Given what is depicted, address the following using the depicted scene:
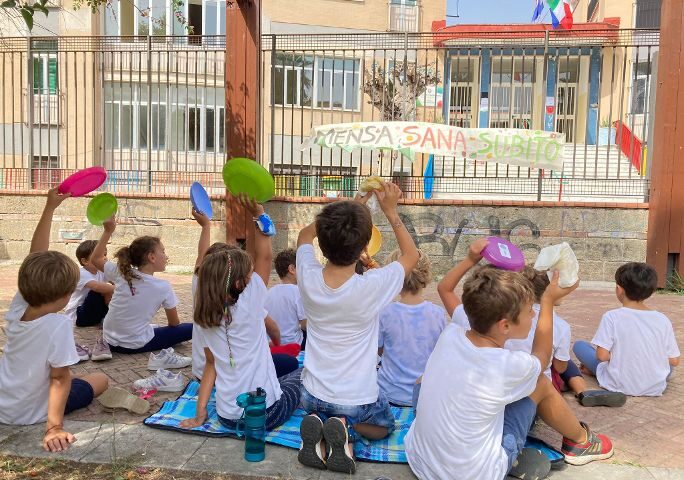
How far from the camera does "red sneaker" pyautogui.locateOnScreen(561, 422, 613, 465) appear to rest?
3.11 meters

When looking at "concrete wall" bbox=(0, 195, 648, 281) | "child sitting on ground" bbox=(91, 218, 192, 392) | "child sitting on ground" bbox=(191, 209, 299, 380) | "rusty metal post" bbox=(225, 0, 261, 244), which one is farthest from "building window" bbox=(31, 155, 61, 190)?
"child sitting on ground" bbox=(191, 209, 299, 380)

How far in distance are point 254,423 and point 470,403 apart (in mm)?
1076

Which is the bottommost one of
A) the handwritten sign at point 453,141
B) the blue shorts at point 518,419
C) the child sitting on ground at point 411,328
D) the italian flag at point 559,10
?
the blue shorts at point 518,419

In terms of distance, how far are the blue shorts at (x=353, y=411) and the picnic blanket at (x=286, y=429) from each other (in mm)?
99

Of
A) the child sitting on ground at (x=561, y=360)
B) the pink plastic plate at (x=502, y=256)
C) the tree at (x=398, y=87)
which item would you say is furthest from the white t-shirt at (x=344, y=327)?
the tree at (x=398, y=87)

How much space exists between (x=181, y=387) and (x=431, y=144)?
21.9ft

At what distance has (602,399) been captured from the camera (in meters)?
3.97

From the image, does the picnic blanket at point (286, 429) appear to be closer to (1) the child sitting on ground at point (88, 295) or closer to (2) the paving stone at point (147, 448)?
(2) the paving stone at point (147, 448)

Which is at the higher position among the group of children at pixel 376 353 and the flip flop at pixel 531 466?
the group of children at pixel 376 353

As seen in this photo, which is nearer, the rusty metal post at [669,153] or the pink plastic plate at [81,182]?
the pink plastic plate at [81,182]

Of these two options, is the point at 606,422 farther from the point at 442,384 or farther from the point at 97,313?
the point at 97,313

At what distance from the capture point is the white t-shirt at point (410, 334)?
3.68m

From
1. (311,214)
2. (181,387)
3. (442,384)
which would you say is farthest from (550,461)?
(311,214)

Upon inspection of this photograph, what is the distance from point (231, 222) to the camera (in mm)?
9922
